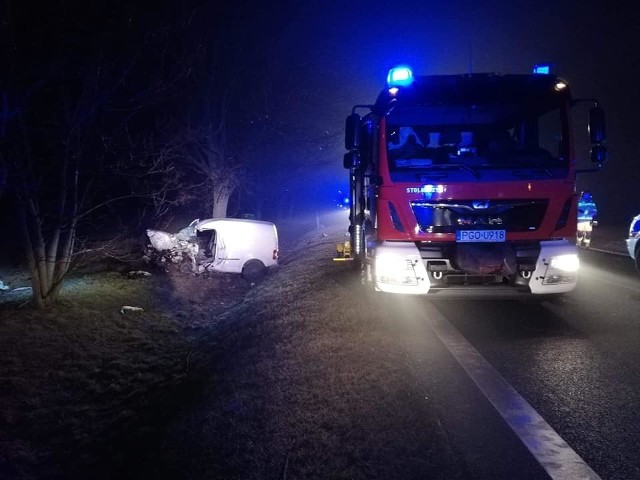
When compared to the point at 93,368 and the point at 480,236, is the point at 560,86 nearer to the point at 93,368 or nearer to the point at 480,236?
the point at 480,236

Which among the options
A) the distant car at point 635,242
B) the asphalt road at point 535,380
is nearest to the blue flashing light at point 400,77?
the asphalt road at point 535,380

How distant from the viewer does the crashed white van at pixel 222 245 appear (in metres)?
13.6

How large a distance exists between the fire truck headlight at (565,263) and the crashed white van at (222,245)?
8.98 meters

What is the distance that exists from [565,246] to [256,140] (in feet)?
58.6

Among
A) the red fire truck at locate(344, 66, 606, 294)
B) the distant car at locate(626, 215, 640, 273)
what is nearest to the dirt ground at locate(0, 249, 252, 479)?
the red fire truck at locate(344, 66, 606, 294)

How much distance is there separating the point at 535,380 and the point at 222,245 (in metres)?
10.3

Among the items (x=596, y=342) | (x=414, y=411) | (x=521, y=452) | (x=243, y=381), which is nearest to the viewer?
(x=521, y=452)

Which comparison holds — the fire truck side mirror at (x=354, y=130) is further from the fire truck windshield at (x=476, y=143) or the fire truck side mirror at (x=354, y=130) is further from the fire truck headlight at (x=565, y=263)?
the fire truck headlight at (x=565, y=263)

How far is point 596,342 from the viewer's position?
5.69 metres

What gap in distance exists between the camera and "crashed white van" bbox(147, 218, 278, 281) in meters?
13.6

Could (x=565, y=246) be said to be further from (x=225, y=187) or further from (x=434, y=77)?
(x=225, y=187)

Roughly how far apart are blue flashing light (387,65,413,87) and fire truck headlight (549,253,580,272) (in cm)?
301

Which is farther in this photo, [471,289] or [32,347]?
[32,347]

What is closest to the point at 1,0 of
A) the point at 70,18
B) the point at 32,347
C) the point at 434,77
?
the point at 70,18
